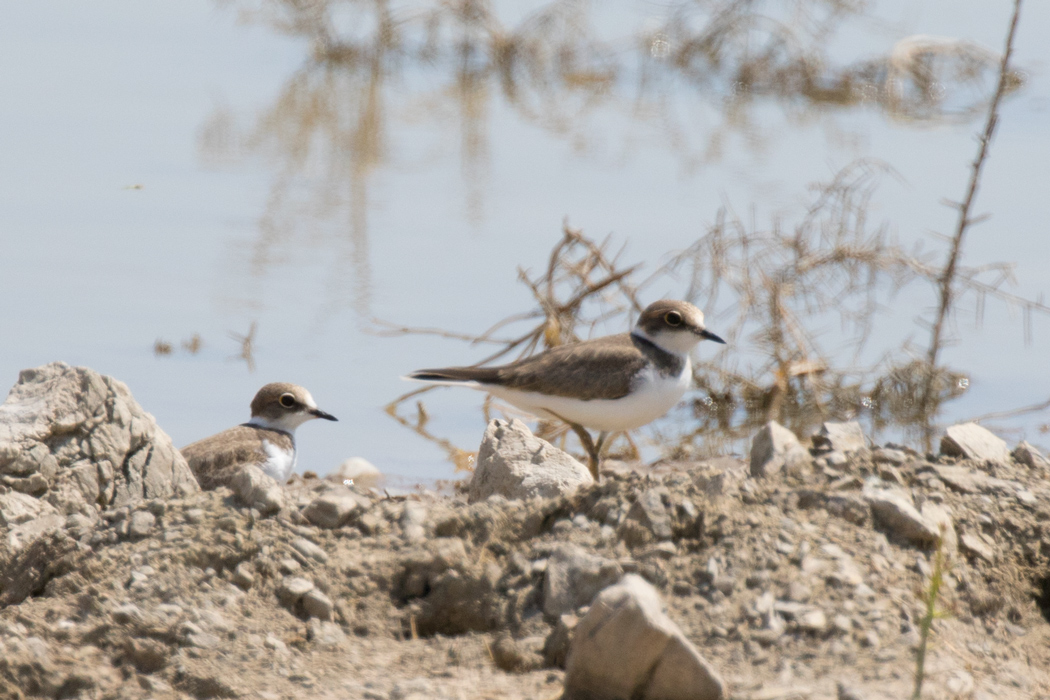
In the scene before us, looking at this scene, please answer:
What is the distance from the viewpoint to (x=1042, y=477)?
544cm

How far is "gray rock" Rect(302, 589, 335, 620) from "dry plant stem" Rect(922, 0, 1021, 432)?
16.9ft

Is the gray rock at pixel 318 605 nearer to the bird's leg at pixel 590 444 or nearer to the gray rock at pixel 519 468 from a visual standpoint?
the gray rock at pixel 519 468

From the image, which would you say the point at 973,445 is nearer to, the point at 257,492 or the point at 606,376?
the point at 606,376

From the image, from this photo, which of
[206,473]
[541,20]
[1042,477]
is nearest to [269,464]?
[206,473]

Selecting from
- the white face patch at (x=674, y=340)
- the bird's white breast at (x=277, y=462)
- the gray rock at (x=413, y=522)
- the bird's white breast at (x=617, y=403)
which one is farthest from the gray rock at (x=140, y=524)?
the white face patch at (x=674, y=340)

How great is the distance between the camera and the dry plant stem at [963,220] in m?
8.17

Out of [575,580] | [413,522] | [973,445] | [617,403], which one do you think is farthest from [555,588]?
[617,403]

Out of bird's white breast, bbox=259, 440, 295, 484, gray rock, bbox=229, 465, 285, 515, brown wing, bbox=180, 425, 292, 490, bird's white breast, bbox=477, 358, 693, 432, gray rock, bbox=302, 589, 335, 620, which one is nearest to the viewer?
gray rock, bbox=302, 589, 335, 620

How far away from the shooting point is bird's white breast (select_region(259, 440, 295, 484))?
6828 mm

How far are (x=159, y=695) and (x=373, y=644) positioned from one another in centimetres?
68

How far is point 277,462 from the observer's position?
693 centimetres

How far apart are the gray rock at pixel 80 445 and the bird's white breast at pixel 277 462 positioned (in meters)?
1.09

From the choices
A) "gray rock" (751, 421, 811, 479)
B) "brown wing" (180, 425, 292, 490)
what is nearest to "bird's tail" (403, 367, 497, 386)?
"brown wing" (180, 425, 292, 490)

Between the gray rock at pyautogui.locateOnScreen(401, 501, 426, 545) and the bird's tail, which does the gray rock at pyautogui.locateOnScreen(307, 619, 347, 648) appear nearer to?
the gray rock at pyautogui.locateOnScreen(401, 501, 426, 545)
